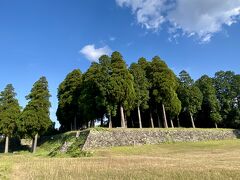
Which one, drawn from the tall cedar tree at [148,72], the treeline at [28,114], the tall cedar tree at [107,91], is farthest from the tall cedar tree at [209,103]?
the treeline at [28,114]

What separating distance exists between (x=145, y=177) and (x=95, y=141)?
22180 millimetres

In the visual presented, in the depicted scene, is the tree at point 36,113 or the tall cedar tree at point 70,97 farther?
the tall cedar tree at point 70,97

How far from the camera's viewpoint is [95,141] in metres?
38.1

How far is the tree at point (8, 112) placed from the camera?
50156 mm

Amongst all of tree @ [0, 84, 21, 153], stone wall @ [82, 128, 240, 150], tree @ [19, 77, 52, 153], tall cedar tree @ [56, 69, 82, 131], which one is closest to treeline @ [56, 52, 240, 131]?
tall cedar tree @ [56, 69, 82, 131]

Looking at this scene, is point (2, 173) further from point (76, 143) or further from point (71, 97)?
point (71, 97)

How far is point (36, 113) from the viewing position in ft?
155

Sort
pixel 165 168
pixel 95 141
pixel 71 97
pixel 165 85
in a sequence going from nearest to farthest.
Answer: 1. pixel 165 168
2. pixel 95 141
3. pixel 165 85
4. pixel 71 97

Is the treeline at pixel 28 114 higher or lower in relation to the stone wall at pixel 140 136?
higher

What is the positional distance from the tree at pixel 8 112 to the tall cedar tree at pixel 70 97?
7885mm

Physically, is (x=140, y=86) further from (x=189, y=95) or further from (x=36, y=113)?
(x=36, y=113)

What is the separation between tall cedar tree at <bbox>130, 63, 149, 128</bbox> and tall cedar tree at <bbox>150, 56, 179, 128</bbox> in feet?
5.02

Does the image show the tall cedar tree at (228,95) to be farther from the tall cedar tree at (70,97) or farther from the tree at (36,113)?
the tree at (36,113)

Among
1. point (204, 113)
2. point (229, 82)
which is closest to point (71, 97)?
point (204, 113)
